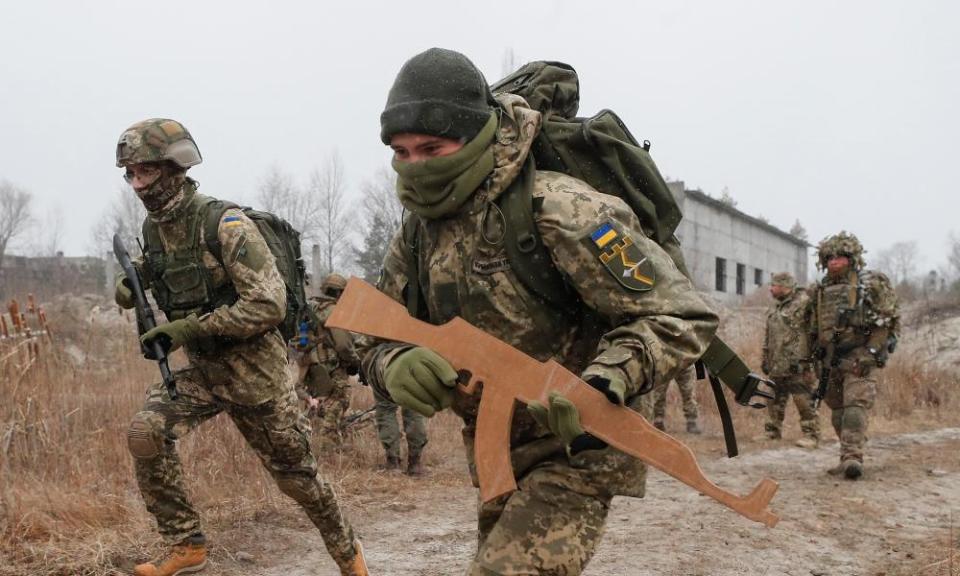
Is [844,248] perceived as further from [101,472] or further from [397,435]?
[101,472]

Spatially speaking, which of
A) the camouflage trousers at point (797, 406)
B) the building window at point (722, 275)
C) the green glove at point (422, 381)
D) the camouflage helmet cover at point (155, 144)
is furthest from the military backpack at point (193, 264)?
the building window at point (722, 275)

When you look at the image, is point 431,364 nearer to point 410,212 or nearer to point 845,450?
point 410,212

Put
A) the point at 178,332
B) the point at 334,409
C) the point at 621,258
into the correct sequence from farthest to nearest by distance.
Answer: the point at 334,409, the point at 178,332, the point at 621,258

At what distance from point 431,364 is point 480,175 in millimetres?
542

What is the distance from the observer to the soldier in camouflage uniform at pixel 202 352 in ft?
12.1

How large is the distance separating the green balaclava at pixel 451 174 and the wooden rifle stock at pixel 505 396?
302mm

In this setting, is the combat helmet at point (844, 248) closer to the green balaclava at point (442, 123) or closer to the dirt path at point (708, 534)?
the dirt path at point (708, 534)

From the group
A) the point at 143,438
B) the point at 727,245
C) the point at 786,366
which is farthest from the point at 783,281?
the point at 727,245

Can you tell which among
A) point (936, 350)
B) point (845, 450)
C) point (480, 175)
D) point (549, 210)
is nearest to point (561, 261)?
point (549, 210)

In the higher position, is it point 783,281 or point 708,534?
point 783,281

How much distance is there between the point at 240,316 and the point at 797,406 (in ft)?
24.3

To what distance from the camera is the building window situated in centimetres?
2659

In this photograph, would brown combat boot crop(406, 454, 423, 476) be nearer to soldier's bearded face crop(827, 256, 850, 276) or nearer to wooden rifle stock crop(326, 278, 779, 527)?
soldier's bearded face crop(827, 256, 850, 276)

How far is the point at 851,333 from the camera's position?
705 centimetres
